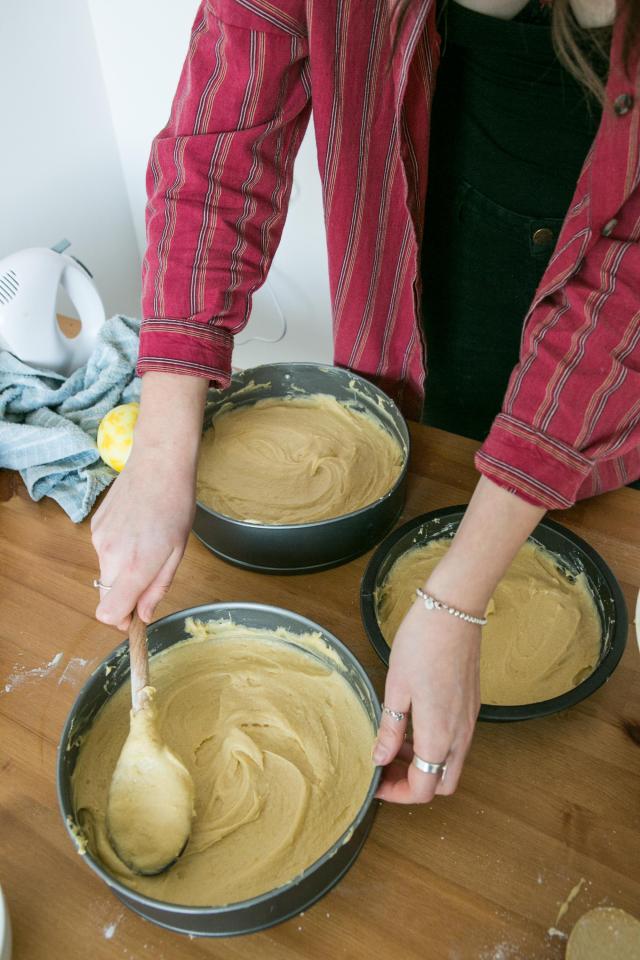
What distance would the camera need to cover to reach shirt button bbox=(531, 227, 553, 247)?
121cm

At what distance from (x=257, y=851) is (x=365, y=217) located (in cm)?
93

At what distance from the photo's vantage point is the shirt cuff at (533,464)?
84 centimetres

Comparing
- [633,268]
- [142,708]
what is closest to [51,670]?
[142,708]

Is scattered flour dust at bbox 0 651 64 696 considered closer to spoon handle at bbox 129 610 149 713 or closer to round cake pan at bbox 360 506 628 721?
spoon handle at bbox 129 610 149 713

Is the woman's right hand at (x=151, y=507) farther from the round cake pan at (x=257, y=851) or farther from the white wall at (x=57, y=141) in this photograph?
the white wall at (x=57, y=141)

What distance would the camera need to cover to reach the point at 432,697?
0.78 metres

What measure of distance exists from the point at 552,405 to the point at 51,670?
2.39 feet

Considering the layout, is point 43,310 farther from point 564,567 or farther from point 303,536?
point 564,567

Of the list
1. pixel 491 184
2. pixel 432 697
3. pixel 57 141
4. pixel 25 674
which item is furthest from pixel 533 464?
pixel 57 141

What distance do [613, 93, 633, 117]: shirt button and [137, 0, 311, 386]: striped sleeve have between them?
1.58ft

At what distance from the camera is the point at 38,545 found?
3.98 ft

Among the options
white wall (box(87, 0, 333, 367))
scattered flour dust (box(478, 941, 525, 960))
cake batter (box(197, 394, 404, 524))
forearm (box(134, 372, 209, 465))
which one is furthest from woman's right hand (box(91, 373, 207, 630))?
white wall (box(87, 0, 333, 367))

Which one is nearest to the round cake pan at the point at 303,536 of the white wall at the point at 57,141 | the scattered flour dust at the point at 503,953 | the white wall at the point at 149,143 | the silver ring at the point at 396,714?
the silver ring at the point at 396,714

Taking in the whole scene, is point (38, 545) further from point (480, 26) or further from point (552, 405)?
point (480, 26)
